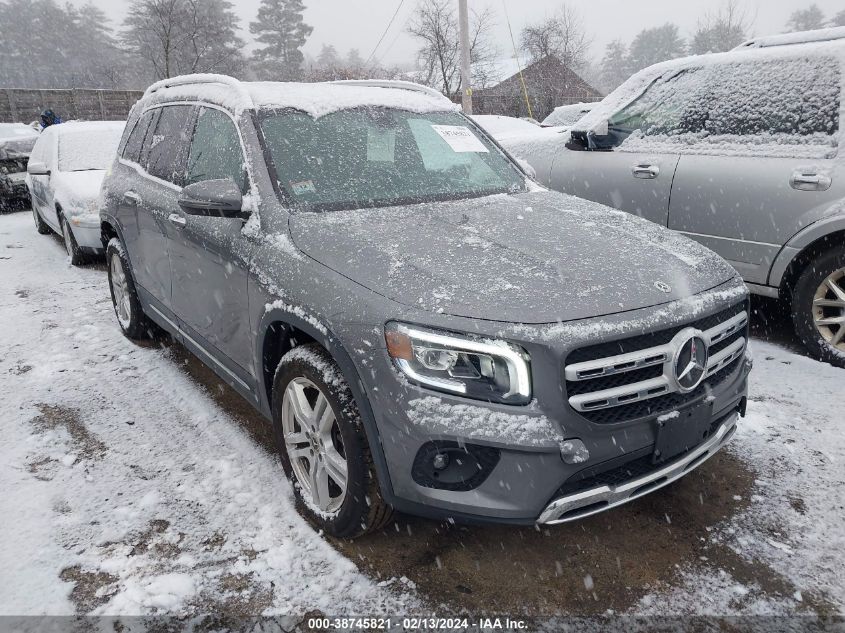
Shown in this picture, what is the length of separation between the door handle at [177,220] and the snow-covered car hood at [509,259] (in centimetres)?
103

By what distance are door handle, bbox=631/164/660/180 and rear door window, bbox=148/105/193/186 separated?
3144 millimetres

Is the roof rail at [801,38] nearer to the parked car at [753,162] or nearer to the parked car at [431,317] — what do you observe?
the parked car at [753,162]

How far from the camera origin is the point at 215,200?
2.76m

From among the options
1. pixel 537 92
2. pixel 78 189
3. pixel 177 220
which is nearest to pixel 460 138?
pixel 177 220

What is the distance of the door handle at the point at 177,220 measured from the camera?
3.38 metres

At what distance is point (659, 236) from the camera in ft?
9.22

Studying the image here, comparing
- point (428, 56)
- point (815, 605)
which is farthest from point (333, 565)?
point (428, 56)

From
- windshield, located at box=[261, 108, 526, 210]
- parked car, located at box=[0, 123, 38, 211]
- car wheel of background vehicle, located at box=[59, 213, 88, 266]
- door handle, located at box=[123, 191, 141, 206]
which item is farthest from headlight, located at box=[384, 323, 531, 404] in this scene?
parked car, located at box=[0, 123, 38, 211]

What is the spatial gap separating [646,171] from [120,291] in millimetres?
4136

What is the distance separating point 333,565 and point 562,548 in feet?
3.01

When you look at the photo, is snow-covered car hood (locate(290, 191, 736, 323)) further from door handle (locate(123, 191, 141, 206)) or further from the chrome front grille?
door handle (locate(123, 191, 141, 206))

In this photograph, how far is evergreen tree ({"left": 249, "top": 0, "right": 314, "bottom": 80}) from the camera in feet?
191

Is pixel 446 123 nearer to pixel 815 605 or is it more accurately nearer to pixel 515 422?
pixel 515 422

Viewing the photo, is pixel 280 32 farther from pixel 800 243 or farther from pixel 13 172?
pixel 800 243
